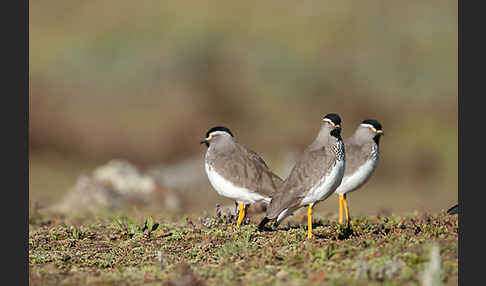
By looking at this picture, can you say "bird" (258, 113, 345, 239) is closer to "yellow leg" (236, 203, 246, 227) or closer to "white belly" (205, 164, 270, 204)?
"white belly" (205, 164, 270, 204)

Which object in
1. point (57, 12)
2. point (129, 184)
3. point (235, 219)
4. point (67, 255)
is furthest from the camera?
point (57, 12)

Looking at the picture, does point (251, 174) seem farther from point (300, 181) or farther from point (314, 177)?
point (314, 177)

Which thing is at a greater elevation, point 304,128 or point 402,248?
point 304,128

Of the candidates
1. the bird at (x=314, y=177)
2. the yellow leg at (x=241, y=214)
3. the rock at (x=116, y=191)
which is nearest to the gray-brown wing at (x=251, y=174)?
the yellow leg at (x=241, y=214)

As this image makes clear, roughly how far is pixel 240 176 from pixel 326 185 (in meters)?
2.12

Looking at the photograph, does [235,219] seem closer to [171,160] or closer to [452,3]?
[171,160]

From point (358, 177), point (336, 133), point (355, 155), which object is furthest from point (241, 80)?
point (336, 133)

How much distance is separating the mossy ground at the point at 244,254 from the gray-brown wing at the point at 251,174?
29.8 inches

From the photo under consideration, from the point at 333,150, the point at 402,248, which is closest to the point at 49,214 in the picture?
the point at 333,150

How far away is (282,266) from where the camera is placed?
8508mm

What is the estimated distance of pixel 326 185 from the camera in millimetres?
9961

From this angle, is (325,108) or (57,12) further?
(57,12)

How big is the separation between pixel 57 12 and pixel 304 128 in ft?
58.5

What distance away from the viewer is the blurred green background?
1088 inches
